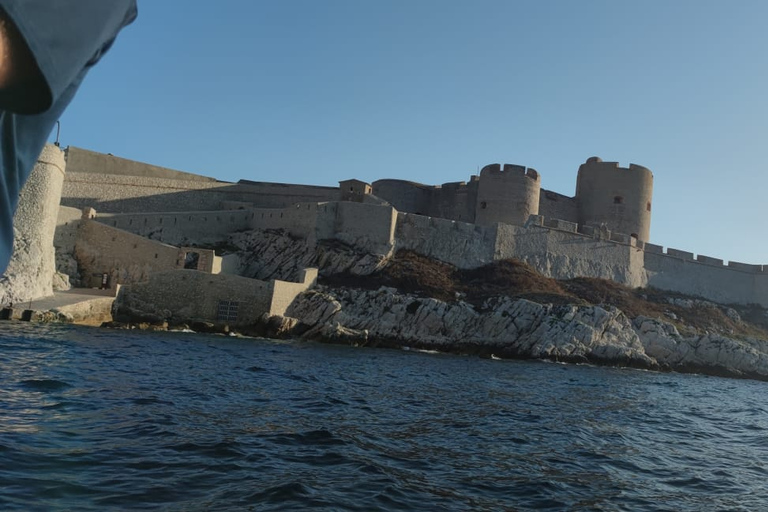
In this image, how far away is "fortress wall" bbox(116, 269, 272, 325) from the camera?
1155 inches

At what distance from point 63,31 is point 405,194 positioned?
4815 cm

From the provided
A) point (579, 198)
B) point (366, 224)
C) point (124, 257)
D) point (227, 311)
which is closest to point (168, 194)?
point (124, 257)

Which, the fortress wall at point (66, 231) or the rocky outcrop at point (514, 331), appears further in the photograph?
the fortress wall at point (66, 231)

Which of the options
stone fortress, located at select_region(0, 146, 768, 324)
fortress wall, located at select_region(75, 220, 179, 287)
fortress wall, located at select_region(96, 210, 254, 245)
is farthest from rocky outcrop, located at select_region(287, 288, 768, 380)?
fortress wall, located at select_region(96, 210, 254, 245)

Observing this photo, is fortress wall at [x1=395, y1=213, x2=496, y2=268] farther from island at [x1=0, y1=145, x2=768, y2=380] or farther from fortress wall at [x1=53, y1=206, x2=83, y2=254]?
fortress wall at [x1=53, y1=206, x2=83, y2=254]

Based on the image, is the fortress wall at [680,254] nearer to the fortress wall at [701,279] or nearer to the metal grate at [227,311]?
→ the fortress wall at [701,279]

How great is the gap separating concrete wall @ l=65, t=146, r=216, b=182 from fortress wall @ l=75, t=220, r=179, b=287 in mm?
12073

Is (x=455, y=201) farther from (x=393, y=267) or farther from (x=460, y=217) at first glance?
(x=393, y=267)

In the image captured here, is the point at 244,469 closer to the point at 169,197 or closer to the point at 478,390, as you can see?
the point at 478,390

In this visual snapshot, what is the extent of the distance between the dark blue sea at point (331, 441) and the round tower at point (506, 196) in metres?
26.2

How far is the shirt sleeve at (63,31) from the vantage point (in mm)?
1222

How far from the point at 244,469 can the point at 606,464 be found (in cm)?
571

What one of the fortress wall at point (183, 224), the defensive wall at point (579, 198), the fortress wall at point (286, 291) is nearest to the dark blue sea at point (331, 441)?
the fortress wall at point (286, 291)

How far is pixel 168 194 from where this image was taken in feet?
144
